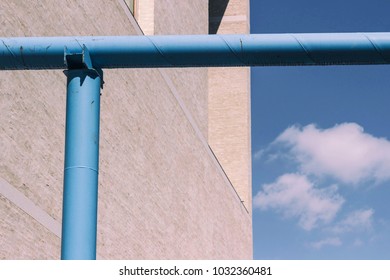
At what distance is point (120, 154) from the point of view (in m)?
15.1

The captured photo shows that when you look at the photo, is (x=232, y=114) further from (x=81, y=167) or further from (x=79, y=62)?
(x=81, y=167)

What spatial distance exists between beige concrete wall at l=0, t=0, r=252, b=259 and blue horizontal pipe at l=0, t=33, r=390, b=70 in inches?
227

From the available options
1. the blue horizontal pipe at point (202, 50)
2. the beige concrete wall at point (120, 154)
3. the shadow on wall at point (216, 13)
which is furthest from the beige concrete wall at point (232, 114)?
the blue horizontal pipe at point (202, 50)

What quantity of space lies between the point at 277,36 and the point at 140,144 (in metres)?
11.6

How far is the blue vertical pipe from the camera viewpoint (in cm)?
440

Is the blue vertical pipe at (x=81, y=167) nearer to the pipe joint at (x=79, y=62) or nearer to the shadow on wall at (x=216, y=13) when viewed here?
the pipe joint at (x=79, y=62)

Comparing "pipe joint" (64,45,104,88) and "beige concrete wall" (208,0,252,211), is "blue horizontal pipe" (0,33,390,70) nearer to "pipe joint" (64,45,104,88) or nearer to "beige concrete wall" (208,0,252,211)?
"pipe joint" (64,45,104,88)

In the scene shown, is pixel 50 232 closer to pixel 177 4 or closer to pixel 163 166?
pixel 163 166

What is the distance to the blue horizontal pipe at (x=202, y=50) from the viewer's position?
493 cm

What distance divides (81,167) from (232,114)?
92.2 ft

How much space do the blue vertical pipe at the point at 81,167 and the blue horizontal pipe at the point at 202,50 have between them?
181 mm
